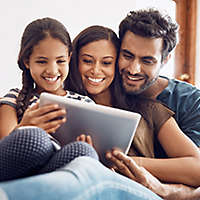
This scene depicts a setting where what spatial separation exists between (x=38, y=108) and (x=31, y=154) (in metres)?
0.31

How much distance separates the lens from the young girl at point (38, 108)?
730 millimetres

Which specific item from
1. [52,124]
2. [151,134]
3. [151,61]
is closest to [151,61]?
[151,61]

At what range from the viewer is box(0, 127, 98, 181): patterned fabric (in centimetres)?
71

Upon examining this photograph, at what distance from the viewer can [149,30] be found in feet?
4.85

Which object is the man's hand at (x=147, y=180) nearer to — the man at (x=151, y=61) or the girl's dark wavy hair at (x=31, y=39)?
the man at (x=151, y=61)

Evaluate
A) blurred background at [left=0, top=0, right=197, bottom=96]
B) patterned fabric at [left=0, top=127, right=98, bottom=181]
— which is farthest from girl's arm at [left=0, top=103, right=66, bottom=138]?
blurred background at [left=0, top=0, right=197, bottom=96]

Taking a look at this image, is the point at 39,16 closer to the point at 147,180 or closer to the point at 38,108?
the point at 38,108

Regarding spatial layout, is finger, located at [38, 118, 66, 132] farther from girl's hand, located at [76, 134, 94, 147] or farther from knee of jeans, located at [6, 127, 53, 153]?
knee of jeans, located at [6, 127, 53, 153]

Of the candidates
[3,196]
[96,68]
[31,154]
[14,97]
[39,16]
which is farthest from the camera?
[39,16]

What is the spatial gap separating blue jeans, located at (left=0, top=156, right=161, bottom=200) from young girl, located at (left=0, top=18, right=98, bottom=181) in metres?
0.07

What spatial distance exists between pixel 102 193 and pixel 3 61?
5.29 ft

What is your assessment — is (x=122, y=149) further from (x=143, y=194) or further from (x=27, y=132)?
(x=27, y=132)

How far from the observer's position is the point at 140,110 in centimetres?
146

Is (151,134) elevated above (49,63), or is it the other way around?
(49,63)
